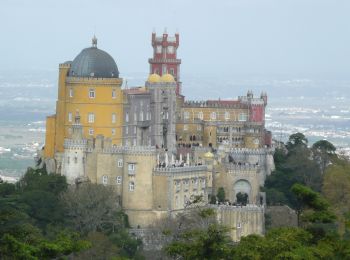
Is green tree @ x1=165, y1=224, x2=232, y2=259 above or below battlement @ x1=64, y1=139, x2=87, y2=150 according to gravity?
below

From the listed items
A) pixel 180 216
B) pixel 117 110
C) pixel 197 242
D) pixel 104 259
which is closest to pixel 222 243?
pixel 197 242

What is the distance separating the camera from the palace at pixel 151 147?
3526 inches

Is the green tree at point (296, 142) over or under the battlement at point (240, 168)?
over

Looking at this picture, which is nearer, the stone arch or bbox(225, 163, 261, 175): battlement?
bbox(225, 163, 261, 175): battlement

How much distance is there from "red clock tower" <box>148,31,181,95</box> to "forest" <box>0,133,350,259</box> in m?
9.91

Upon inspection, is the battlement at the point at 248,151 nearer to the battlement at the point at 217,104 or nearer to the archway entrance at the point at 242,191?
the archway entrance at the point at 242,191

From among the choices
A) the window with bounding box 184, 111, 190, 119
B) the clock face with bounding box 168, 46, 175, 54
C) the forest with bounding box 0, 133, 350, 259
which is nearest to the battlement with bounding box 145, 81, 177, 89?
the window with bounding box 184, 111, 190, 119

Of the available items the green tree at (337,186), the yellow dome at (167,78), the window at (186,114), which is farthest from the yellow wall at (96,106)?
the green tree at (337,186)

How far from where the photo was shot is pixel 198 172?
9275 centimetres

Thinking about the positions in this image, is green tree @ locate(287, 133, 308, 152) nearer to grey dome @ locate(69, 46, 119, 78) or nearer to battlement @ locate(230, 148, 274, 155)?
battlement @ locate(230, 148, 274, 155)

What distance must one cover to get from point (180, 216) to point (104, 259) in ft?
32.5

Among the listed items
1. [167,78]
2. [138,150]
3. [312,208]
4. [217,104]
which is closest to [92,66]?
[167,78]

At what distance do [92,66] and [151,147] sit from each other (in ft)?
24.5

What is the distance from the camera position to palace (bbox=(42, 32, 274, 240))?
8956 centimetres
